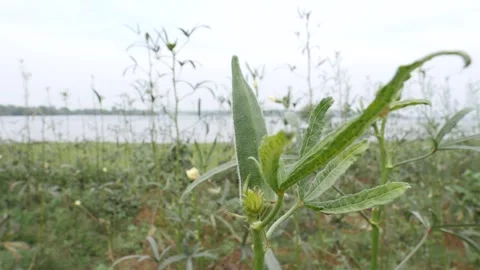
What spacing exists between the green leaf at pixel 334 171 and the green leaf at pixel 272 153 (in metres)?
0.05

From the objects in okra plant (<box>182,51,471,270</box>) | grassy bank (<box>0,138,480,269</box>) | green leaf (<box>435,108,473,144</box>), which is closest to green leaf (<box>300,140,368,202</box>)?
okra plant (<box>182,51,471,270</box>)

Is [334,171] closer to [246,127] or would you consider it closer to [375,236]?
[246,127]

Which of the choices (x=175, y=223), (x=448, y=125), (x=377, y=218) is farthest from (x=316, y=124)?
(x=175, y=223)

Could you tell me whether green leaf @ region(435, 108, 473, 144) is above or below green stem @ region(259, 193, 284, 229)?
above

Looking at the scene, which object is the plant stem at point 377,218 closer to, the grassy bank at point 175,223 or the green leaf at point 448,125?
the green leaf at point 448,125

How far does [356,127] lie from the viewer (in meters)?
0.26

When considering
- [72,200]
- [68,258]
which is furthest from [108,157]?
[68,258]

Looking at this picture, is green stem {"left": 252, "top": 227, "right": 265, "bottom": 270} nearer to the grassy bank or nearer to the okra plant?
the okra plant

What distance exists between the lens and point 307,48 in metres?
1.80

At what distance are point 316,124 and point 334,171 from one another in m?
0.04

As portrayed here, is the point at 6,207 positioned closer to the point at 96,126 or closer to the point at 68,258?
the point at 68,258

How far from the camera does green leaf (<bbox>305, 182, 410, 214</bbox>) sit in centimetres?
30

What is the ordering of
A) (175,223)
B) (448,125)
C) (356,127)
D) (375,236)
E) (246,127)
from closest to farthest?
(356,127), (246,127), (375,236), (448,125), (175,223)

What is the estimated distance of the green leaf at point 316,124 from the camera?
33 centimetres
